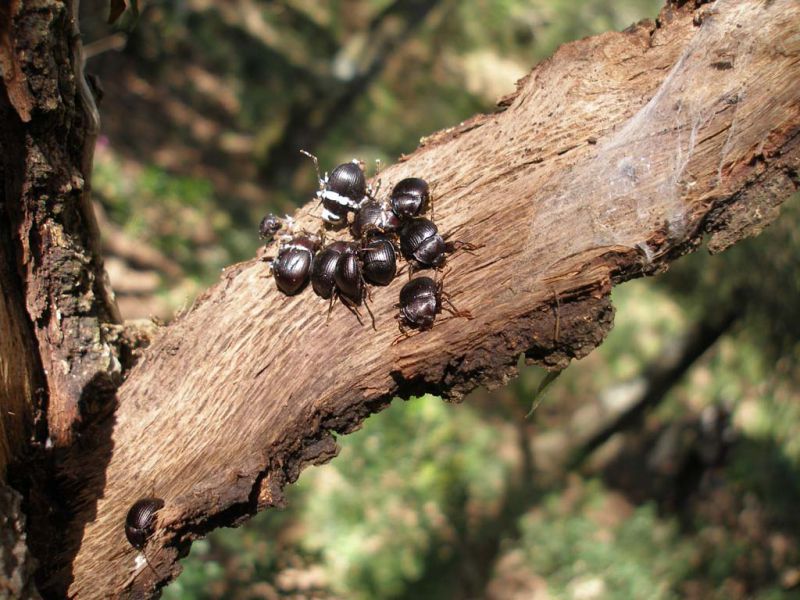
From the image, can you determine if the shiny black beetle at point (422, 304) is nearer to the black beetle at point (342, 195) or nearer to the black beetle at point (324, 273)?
the black beetle at point (324, 273)

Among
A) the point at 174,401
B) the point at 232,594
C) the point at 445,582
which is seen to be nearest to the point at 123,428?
the point at 174,401

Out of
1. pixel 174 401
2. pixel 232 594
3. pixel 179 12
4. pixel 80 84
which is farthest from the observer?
pixel 179 12

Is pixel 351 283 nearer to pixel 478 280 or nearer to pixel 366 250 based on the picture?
pixel 366 250

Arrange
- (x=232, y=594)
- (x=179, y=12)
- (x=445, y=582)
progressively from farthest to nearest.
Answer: (x=179, y=12), (x=445, y=582), (x=232, y=594)

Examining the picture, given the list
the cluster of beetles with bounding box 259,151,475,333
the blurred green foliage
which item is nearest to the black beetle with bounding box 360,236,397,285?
the cluster of beetles with bounding box 259,151,475,333

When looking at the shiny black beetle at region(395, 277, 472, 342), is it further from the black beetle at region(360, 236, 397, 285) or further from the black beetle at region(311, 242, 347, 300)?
the black beetle at region(311, 242, 347, 300)

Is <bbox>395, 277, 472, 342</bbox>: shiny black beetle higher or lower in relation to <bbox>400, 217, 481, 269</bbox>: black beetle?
lower

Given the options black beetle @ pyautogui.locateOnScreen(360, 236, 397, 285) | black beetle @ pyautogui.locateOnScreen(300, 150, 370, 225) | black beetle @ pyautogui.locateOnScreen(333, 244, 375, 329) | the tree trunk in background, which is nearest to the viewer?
the tree trunk in background

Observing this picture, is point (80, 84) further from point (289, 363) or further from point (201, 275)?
point (201, 275)
